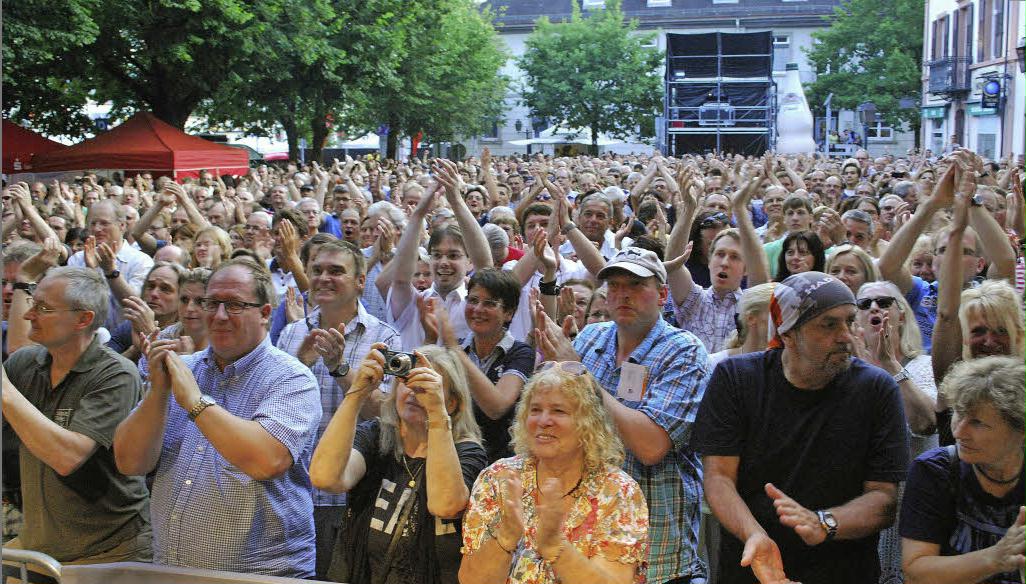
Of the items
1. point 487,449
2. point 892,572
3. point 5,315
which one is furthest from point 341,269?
point 892,572

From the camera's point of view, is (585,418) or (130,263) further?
(130,263)

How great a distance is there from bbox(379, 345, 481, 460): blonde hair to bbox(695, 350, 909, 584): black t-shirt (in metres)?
0.87

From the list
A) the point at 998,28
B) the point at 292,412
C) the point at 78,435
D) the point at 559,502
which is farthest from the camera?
the point at 998,28

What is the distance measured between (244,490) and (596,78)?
4711cm

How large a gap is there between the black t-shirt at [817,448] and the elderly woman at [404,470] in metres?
0.82

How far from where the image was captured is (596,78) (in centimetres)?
4956

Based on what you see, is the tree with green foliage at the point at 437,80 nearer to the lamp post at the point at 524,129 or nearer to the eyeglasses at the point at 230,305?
the lamp post at the point at 524,129

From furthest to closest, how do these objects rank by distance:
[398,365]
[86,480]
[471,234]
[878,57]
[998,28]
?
[878,57] < [998,28] < [471,234] < [86,480] < [398,365]

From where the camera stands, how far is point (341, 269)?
4988mm

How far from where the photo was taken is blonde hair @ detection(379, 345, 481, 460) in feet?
12.4

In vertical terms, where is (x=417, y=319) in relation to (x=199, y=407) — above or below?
below

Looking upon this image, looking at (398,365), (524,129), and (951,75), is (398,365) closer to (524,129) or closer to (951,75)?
(951,75)

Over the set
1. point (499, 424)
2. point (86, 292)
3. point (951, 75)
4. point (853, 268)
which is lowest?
point (499, 424)

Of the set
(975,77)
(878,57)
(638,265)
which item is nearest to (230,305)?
(638,265)
